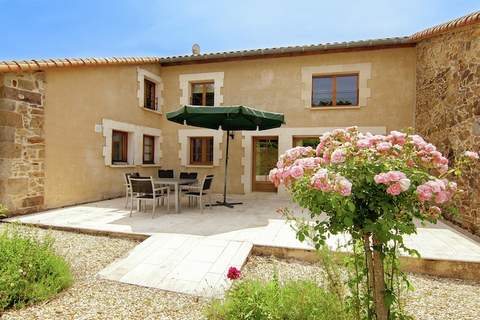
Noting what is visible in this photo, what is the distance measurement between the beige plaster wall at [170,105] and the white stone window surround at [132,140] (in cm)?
16

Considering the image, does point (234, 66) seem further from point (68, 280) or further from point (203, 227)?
point (68, 280)

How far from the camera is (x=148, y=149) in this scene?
962cm

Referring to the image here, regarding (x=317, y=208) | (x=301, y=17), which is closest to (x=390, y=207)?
(x=317, y=208)

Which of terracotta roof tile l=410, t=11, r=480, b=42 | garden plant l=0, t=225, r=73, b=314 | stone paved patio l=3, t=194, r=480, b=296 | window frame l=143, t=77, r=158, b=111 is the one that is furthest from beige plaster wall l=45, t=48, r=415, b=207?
garden plant l=0, t=225, r=73, b=314

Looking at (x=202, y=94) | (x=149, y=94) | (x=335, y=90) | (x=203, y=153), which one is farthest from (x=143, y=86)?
(x=335, y=90)

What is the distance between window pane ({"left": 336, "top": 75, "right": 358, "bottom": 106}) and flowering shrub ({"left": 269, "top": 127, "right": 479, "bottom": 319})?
286 inches

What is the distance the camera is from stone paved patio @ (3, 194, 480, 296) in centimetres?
313

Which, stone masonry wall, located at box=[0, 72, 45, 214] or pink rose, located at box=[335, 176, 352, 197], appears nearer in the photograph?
pink rose, located at box=[335, 176, 352, 197]

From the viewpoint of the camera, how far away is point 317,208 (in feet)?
5.30

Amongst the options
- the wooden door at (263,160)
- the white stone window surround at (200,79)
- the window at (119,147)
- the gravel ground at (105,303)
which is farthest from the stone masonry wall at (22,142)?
the wooden door at (263,160)

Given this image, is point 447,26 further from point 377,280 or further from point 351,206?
point 351,206

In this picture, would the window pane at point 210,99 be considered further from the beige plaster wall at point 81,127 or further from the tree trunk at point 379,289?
the tree trunk at point 379,289

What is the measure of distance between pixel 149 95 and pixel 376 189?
9.29 metres

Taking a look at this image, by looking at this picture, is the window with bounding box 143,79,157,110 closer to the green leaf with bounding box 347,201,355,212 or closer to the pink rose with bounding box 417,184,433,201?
the green leaf with bounding box 347,201,355,212
